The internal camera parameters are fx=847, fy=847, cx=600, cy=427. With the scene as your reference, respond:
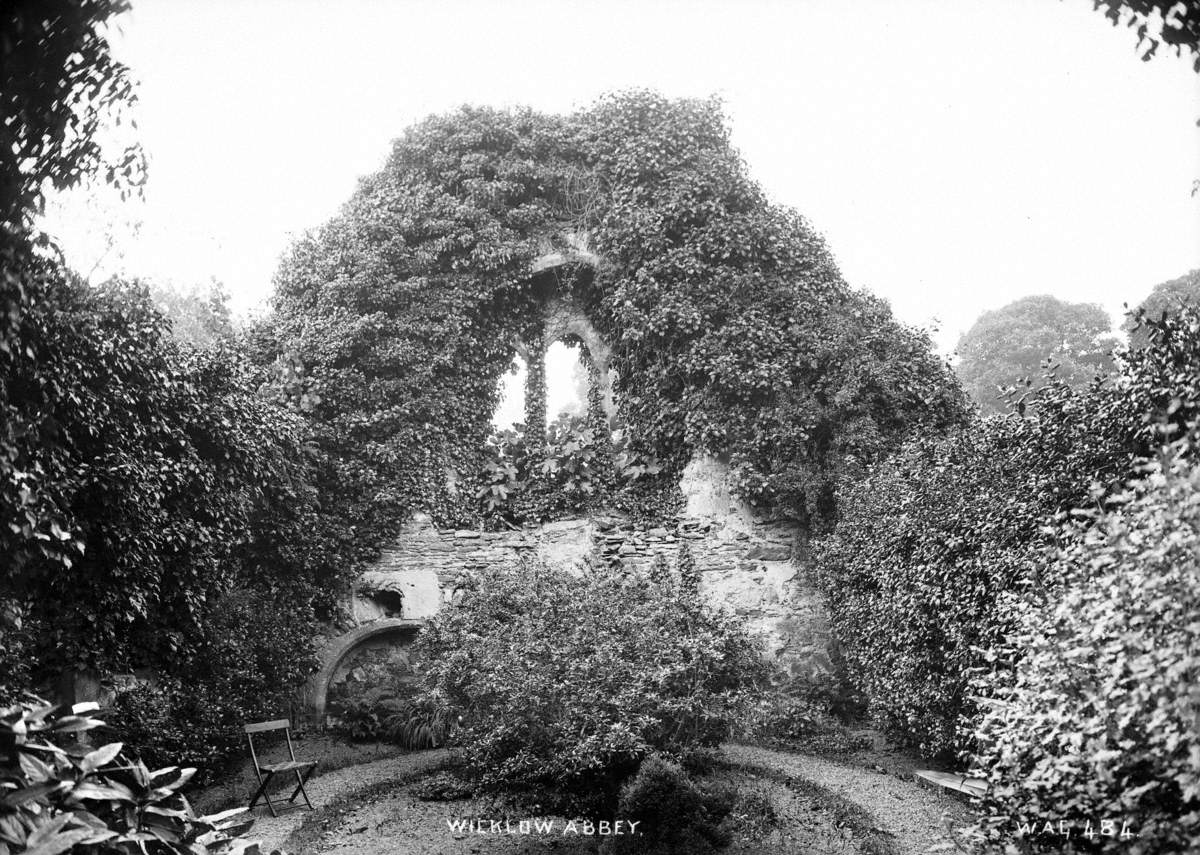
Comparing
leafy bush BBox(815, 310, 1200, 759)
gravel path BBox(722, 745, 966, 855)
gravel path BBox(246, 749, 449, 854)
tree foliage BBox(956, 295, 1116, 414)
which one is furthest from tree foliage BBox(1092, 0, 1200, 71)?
tree foliage BBox(956, 295, 1116, 414)

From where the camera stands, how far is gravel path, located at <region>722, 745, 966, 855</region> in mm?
6121

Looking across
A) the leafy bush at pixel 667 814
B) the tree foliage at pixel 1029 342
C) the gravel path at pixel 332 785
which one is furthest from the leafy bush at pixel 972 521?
the tree foliage at pixel 1029 342

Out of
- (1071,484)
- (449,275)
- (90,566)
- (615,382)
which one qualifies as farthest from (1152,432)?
(449,275)

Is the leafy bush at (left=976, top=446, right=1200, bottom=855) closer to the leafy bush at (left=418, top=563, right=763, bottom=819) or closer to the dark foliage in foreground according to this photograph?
the leafy bush at (left=418, top=563, right=763, bottom=819)

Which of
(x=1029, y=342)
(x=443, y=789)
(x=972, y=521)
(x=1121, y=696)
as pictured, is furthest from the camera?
(x=1029, y=342)

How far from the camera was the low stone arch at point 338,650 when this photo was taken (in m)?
10.5

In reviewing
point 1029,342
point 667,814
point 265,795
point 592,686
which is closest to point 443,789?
point 265,795

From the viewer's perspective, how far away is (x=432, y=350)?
12633 millimetres

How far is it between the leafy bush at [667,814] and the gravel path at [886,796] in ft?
4.26

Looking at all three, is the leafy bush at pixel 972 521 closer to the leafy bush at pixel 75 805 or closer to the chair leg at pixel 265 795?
the leafy bush at pixel 75 805

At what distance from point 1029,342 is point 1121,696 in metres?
23.8

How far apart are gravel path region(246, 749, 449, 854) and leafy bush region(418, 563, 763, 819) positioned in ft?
3.70

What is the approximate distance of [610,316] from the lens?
1331 cm

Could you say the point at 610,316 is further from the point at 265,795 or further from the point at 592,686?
the point at 265,795
